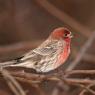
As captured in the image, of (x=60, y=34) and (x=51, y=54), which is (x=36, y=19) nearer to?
(x=51, y=54)

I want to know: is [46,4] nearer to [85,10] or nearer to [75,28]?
[75,28]

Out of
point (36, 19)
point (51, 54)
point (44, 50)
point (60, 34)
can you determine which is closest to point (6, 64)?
point (60, 34)

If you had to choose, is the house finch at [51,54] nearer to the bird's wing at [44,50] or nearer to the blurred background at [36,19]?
the bird's wing at [44,50]

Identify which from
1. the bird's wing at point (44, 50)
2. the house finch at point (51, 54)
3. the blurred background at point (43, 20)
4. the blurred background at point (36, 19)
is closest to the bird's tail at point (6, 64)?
the house finch at point (51, 54)

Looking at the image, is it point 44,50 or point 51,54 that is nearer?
point 44,50

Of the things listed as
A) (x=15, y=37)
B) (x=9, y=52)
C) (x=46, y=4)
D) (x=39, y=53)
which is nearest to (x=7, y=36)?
(x=15, y=37)

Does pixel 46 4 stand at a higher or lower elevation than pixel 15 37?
higher
